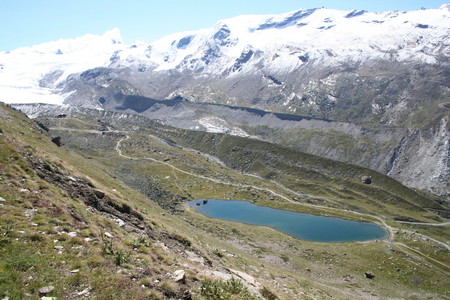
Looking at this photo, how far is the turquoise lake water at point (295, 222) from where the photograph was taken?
356 feet

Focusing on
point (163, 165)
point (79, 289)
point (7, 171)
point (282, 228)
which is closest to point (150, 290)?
point (79, 289)

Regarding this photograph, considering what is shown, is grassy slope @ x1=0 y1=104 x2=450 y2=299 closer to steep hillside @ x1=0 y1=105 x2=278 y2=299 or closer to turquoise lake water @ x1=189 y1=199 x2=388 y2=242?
steep hillside @ x1=0 y1=105 x2=278 y2=299

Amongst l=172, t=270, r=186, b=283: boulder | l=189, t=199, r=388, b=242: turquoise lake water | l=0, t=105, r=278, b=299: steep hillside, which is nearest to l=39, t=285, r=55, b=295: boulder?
l=0, t=105, r=278, b=299: steep hillside

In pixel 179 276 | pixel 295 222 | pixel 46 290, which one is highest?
pixel 46 290

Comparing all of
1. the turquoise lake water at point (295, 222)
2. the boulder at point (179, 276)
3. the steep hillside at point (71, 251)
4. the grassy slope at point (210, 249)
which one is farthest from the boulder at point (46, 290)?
the turquoise lake water at point (295, 222)

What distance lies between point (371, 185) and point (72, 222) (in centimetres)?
21140

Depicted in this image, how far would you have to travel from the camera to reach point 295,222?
121438 millimetres

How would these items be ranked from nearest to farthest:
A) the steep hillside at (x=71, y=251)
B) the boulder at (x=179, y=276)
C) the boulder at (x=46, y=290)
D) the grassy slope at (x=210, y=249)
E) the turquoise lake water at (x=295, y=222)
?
the boulder at (x=46, y=290)
the steep hillside at (x=71, y=251)
the grassy slope at (x=210, y=249)
the boulder at (x=179, y=276)
the turquoise lake water at (x=295, y=222)

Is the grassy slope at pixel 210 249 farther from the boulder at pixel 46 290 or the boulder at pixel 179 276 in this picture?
the boulder at pixel 179 276

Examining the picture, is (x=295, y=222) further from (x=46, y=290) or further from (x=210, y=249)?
(x=46, y=290)

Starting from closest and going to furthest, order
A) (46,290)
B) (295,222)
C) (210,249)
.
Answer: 1. (46,290)
2. (210,249)
3. (295,222)

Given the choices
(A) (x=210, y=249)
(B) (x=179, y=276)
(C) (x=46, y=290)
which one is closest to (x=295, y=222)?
(A) (x=210, y=249)

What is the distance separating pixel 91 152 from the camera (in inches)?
7574

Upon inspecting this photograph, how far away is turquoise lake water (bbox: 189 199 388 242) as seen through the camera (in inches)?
4269
